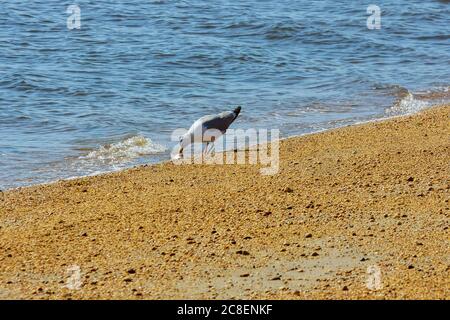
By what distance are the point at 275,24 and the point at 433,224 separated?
1229cm

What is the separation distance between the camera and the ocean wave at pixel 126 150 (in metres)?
10.9

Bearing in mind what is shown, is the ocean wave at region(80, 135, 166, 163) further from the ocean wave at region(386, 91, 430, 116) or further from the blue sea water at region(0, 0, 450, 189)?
the ocean wave at region(386, 91, 430, 116)

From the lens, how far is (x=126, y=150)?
36.9ft

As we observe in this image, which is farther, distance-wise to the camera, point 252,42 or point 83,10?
point 83,10

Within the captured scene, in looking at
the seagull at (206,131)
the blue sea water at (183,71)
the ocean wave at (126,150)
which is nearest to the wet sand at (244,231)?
the seagull at (206,131)

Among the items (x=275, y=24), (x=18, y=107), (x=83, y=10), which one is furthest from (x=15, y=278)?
(x=83, y=10)

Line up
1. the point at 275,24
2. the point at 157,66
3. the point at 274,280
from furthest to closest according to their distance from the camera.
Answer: the point at 275,24 → the point at 157,66 → the point at 274,280

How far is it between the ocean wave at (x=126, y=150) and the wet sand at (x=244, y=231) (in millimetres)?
916

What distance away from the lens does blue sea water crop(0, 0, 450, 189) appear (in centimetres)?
1180

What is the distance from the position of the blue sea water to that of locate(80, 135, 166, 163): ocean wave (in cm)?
1

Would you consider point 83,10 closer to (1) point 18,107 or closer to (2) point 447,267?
(1) point 18,107

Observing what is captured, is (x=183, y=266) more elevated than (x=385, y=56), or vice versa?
(x=183, y=266)

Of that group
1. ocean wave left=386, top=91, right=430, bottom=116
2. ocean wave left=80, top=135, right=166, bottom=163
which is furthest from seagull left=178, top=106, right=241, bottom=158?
ocean wave left=386, top=91, right=430, bottom=116

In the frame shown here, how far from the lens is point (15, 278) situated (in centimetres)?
652
